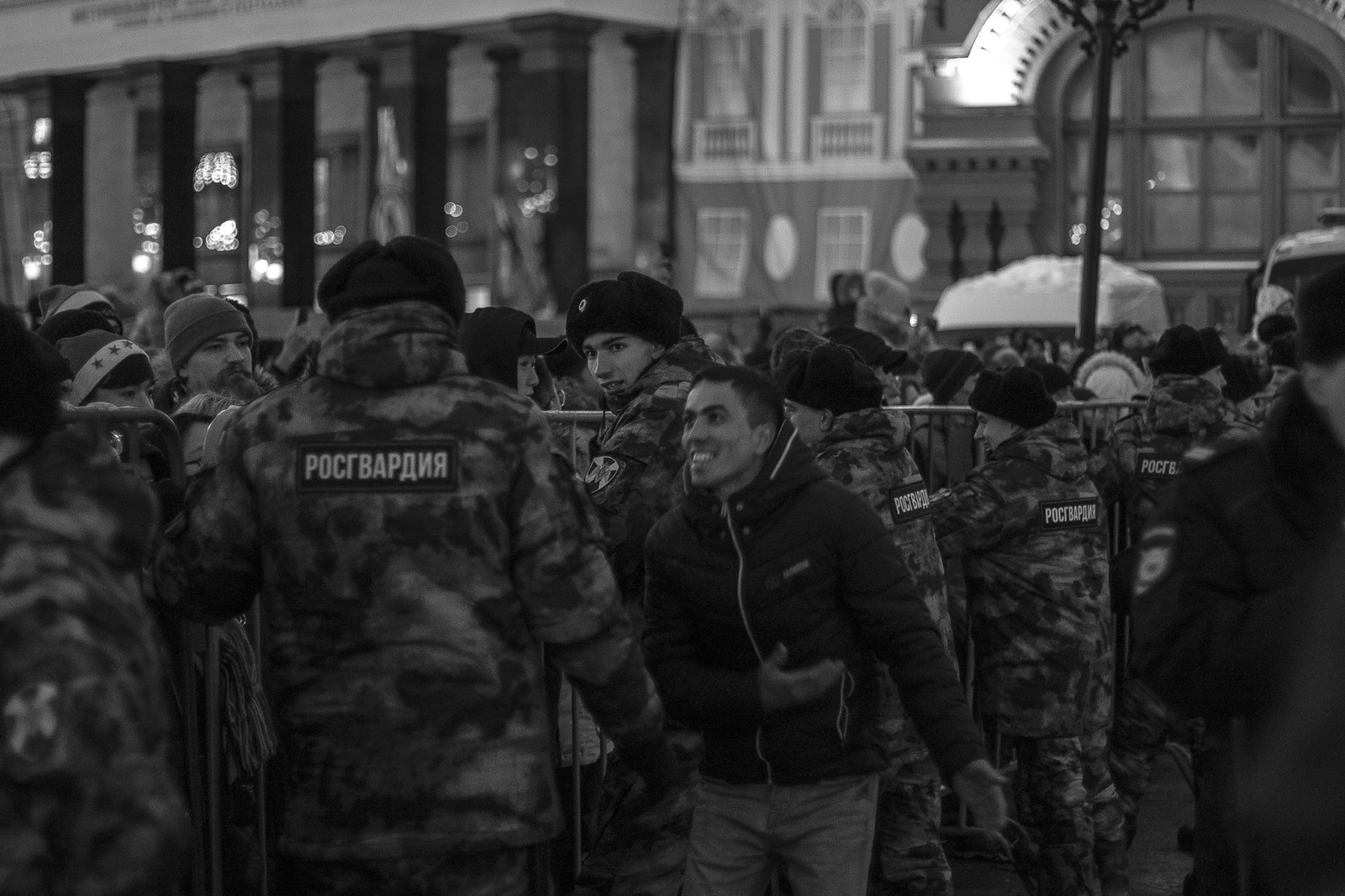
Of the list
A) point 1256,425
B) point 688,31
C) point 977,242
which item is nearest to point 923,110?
point 977,242

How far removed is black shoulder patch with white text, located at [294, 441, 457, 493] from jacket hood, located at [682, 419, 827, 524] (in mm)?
1136

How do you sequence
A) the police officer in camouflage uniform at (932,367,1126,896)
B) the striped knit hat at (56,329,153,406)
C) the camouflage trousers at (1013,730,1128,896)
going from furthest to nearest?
the police officer in camouflage uniform at (932,367,1126,896), the camouflage trousers at (1013,730,1128,896), the striped knit hat at (56,329,153,406)

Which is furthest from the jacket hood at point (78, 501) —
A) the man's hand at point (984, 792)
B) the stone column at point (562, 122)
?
the stone column at point (562, 122)

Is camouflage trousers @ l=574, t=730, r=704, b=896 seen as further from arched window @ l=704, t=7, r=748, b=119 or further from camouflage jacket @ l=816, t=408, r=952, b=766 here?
arched window @ l=704, t=7, r=748, b=119

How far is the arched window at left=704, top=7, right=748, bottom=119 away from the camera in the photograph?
3938 cm

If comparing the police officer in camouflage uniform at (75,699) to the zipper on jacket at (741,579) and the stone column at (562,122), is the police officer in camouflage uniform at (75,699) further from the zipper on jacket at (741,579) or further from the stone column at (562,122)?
the stone column at (562,122)

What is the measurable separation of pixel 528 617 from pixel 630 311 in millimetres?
2142

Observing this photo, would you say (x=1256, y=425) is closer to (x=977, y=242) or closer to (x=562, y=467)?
(x=562, y=467)

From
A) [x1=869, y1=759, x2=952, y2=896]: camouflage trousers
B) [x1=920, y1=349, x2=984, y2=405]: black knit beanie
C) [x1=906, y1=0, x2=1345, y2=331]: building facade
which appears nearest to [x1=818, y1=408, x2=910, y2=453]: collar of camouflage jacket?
[x1=869, y1=759, x2=952, y2=896]: camouflage trousers

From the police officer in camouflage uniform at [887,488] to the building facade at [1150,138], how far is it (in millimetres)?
25383

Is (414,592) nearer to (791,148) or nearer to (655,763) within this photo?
(655,763)

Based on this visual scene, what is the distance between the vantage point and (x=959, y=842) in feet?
30.1

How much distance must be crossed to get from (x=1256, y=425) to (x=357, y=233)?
37782mm

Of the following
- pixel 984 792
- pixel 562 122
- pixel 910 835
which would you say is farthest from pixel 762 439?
pixel 562 122
